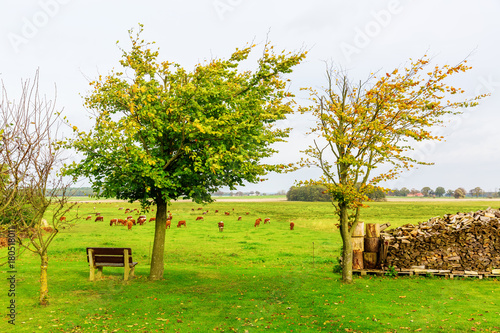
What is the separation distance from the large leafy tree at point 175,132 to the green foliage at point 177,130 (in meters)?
0.04

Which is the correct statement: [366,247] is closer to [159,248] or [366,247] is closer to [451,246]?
[451,246]

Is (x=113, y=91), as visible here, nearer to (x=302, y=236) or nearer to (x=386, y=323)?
(x=386, y=323)

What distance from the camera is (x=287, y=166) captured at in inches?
648

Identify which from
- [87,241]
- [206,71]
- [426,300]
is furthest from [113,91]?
[87,241]

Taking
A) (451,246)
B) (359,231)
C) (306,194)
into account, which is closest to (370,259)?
(359,231)

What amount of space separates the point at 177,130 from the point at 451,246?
13643 millimetres

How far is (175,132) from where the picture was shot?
47.9 feet

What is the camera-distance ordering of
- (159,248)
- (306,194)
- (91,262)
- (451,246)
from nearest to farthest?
(91,262) < (159,248) < (451,246) < (306,194)

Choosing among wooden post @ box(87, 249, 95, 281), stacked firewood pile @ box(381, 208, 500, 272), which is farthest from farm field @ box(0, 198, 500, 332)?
stacked firewood pile @ box(381, 208, 500, 272)

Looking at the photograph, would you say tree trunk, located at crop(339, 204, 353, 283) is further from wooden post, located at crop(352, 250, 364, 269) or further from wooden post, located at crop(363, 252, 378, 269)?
wooden post, located at crop(363, 252, 378, 269)

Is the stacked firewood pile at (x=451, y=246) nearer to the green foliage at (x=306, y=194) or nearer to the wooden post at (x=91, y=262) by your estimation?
the wooden post at (x=91, y=262)

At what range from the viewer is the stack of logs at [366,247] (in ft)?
56.3

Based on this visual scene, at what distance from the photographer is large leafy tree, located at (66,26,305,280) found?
1369 cm

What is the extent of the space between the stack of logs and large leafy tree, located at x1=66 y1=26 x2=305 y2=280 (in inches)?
198
